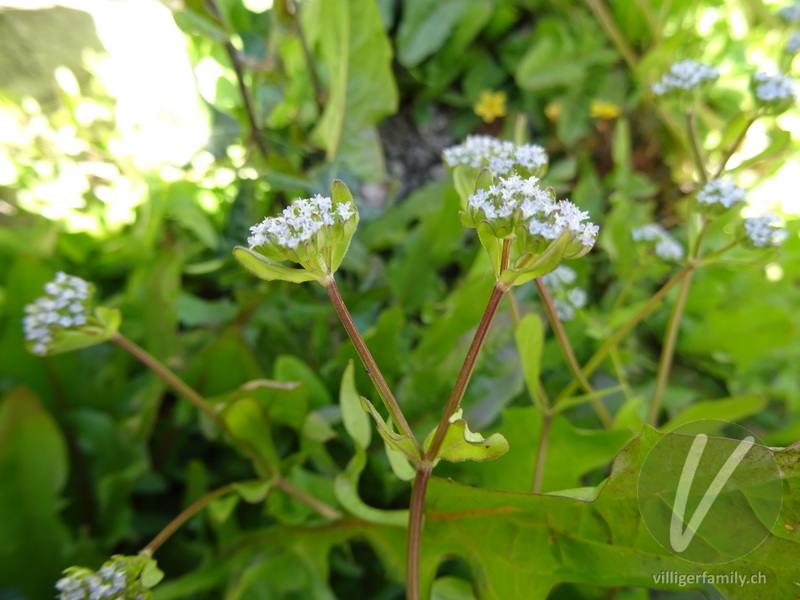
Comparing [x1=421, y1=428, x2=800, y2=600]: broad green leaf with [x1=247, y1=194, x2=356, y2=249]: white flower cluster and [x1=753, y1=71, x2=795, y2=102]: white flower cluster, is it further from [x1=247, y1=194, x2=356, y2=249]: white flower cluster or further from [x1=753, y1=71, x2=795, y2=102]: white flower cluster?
[x1=753, y1=71, x2=795, y2=102]: white flower cluster

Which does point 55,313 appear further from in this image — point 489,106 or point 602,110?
point 602,110

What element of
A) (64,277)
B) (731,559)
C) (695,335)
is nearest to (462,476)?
(731,559)

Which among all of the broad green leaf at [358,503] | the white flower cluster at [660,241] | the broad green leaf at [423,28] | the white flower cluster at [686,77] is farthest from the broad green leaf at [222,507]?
the broad green leaf at [423,28]

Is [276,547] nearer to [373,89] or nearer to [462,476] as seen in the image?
[462,476]

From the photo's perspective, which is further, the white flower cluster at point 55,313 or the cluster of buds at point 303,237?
→ the white flower cluster at point 55,313

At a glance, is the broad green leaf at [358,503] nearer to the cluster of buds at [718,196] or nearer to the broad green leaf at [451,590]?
the broad green leaf at [451,590]

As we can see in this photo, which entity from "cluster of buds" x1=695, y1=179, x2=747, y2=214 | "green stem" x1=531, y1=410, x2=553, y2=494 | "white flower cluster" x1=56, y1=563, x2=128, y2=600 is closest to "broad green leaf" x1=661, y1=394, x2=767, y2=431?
"green stem" x1=531, y1=410, x2=553, y2=494

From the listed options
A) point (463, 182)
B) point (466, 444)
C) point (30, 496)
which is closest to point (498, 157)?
point (463, 182)
